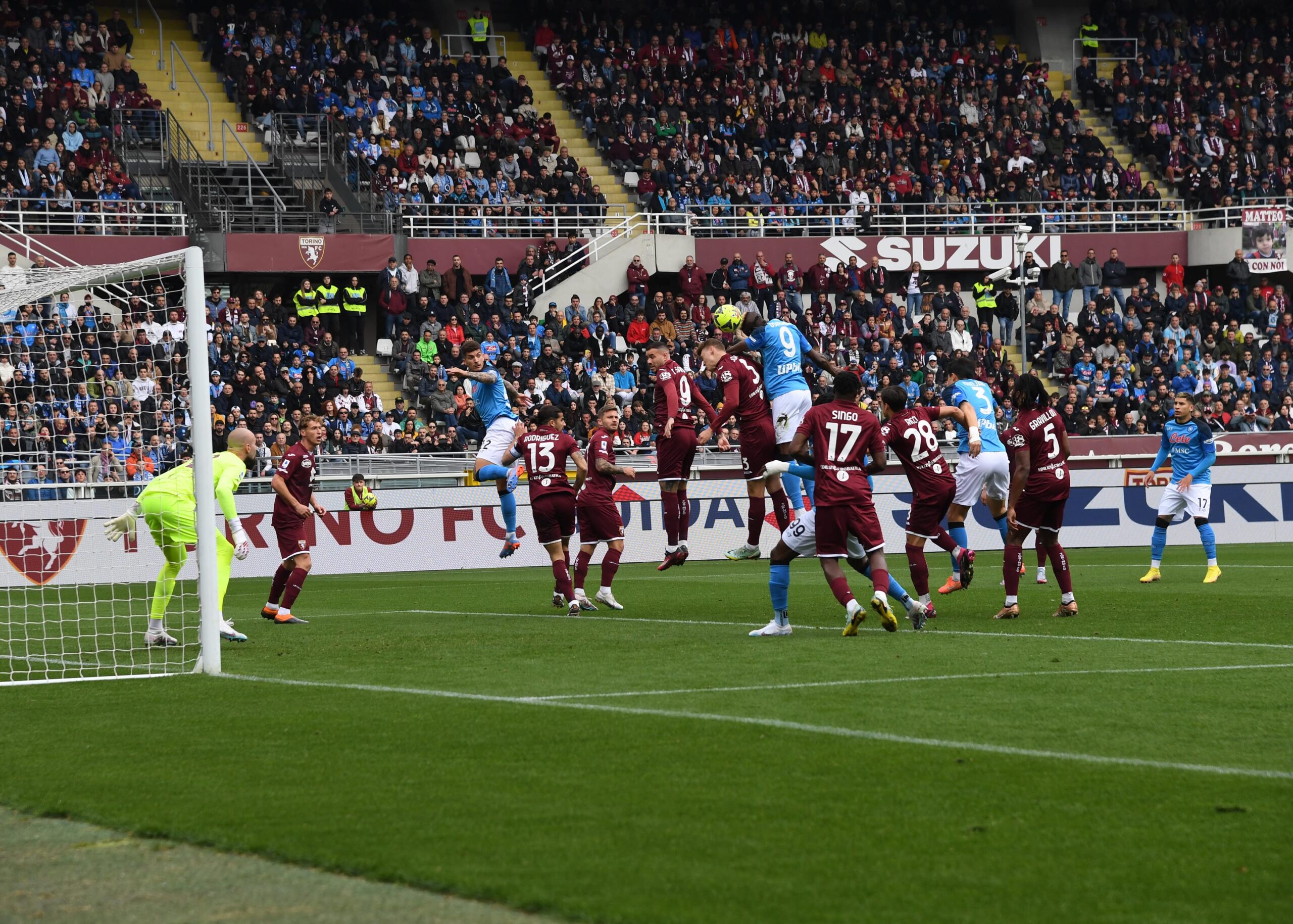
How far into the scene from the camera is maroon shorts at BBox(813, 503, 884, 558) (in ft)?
A: 40.5

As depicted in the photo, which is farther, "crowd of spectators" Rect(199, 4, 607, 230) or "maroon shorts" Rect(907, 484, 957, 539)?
"crowd of spectators" Rect(199, 4, 607, 230)

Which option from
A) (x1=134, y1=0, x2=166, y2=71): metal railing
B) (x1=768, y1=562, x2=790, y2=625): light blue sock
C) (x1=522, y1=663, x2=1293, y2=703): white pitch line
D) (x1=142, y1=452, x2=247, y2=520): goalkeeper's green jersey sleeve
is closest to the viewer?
(x1=522, y1=663, x2=1293, y2=703): white pitch line

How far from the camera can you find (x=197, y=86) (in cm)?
3916

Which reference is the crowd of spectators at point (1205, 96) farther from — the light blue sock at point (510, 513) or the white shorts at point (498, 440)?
the light blue sock at point (510, 513)

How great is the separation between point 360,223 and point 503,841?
31979mm

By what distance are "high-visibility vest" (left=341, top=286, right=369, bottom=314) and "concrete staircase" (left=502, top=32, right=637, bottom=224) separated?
746cm

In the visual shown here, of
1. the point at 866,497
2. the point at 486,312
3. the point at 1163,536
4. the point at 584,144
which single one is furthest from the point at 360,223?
the point at 866,497

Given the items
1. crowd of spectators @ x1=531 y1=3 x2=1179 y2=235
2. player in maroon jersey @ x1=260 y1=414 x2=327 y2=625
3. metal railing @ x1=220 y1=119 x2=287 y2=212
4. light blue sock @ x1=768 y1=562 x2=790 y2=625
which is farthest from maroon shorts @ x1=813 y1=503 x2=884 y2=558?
crowd of spectators @ x1=531 y1=3 x2=1179 y2=235

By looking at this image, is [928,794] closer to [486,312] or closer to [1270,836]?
[1270,836]

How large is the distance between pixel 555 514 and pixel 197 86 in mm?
26439

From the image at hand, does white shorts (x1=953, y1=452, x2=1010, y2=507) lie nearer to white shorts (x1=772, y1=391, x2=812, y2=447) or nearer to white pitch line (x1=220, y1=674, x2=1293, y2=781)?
white shorts (x1=772, y1=391, x2=812, y2=447)

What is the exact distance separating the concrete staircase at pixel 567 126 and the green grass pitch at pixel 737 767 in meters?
28.3

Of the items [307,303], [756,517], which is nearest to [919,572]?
[756,517]

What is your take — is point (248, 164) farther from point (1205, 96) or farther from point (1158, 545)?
point (1205, 96)
